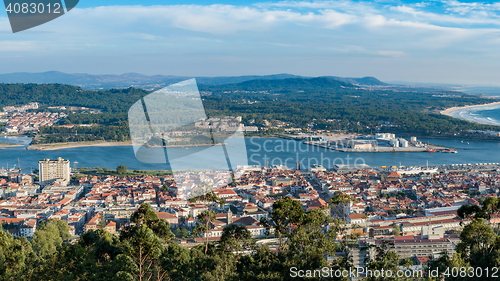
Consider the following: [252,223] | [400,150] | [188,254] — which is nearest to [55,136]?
[400,150]

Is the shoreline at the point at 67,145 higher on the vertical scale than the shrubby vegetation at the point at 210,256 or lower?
lower

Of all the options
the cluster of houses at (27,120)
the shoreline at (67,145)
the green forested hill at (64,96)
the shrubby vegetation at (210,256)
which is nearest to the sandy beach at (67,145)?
the shoreline at (67,145)

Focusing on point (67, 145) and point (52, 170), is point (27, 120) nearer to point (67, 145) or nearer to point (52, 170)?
point (67, 145)

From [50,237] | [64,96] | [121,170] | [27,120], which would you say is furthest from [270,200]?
[64,96]

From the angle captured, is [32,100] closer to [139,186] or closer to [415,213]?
[139,186]

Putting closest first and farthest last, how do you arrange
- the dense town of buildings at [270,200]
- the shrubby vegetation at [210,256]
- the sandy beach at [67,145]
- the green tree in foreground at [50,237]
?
the shrubby vegetation at [210,256] < the green tree in foreground at [50,237] < the dense town of buildings at [270,200] < the sandy beach at [67,145]

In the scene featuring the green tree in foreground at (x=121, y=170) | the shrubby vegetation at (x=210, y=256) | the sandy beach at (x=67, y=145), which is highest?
the shrubby vegetation at (x=210, y=256)

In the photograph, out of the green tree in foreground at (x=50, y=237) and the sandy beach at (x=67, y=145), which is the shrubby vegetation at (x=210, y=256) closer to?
the green tree in foreground at (x=50, y=237)

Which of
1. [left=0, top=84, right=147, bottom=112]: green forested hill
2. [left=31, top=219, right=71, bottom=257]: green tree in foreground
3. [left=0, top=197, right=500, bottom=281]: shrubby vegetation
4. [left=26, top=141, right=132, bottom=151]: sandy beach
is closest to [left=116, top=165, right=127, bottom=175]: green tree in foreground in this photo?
[left=31, top=219, right=71, bottom=257]: green tree in foreground

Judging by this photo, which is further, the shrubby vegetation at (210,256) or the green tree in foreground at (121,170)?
the green tree in foreground at (121,170)
